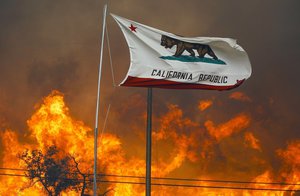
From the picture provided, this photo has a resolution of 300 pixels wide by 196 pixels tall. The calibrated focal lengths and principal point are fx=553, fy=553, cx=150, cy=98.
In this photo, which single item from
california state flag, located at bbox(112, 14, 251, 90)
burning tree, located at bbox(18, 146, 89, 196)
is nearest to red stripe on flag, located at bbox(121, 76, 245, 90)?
california state flag, located at bbox(112, 14, 251, 90)

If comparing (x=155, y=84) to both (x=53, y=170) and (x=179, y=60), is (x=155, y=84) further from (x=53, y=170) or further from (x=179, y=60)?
(x=53, y=170)

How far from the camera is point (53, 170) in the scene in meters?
74.8

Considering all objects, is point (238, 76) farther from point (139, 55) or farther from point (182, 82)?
point (139, 55)

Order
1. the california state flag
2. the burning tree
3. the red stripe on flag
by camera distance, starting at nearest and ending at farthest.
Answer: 1. the red stripe on flag
2. the california state flag
3. the burning tree

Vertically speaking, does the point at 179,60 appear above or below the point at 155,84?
above

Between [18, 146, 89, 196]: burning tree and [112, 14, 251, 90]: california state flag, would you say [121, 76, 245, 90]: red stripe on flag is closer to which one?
[112, 14, 251, 90]: california state flag

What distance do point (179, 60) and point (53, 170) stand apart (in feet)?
194

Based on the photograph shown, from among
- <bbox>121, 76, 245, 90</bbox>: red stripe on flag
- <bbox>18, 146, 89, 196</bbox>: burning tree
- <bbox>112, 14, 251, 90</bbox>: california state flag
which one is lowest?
<bbox>121, 76, 245, 90</bbox>: red stripe on flag

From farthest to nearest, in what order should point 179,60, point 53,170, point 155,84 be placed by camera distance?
1. point 53,170
2. point 179,60
3. point 155,84

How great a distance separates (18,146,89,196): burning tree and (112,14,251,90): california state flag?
56.2 m

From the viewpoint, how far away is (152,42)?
17828 millimetres

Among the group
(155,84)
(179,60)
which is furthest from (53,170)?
(155,84)

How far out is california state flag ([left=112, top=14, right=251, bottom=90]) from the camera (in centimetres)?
1734

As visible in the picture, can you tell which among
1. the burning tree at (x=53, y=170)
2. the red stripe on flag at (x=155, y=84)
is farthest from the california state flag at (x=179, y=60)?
the burning tree at (x=53, y=170)
